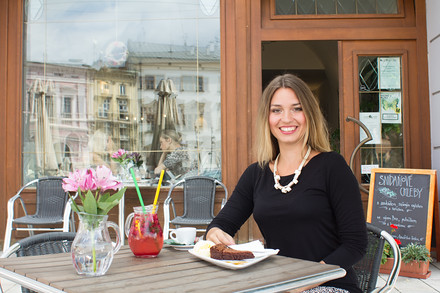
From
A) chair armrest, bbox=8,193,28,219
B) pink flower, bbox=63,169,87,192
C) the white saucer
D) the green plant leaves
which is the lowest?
chair armrest, bbox=8,193,28,219

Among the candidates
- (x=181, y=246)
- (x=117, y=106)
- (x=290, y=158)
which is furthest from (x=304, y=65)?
(x=181, y=246)

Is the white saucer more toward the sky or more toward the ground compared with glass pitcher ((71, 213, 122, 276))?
more toward the ground

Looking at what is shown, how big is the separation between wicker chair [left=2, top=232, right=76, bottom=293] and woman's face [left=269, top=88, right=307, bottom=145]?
3.05 ft

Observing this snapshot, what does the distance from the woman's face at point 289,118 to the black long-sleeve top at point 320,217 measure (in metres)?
0.13

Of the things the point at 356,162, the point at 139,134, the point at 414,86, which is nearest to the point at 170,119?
the point at 139,134

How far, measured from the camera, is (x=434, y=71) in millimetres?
4387

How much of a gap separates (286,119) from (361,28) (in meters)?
3.20

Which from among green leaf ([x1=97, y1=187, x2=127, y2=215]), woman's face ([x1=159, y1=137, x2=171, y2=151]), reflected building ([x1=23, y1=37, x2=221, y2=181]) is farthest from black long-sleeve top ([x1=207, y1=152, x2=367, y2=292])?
woman's face ([x1=159, y1=137, x2=171, y2=151])

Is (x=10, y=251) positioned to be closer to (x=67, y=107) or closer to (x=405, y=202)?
(x=405, y=202)

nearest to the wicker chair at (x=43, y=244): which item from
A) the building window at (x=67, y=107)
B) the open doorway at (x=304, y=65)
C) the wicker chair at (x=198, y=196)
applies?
the wicker chair at (x=198, y=196)

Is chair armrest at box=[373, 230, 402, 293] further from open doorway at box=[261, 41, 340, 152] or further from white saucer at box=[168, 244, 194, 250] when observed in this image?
open doorway at box=[261, 41, 340, 152]

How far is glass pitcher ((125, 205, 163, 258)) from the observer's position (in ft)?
4.94

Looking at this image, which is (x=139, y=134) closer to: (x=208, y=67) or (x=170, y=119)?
(x=170, y=119)

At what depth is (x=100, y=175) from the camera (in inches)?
50.4
